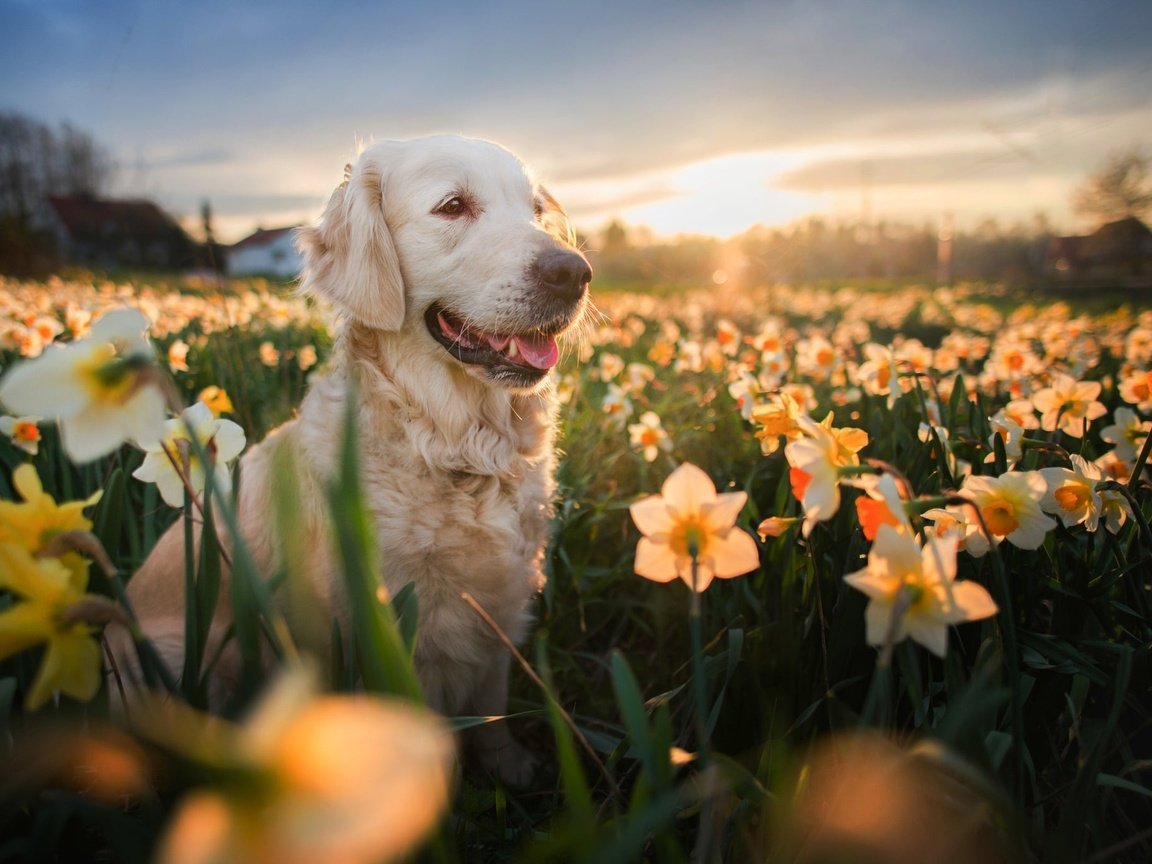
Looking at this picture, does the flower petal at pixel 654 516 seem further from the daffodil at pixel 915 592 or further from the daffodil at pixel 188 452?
the daffodil at pixel 188 452

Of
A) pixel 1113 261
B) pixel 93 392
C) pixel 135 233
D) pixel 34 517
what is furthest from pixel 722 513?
pixel 1113 261

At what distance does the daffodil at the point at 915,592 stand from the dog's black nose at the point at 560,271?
161 cm

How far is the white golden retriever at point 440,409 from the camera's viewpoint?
6.31 feet

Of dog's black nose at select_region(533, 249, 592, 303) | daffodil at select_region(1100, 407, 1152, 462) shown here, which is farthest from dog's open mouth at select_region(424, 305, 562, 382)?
daffodil at select_region(1100, 407, 1152, 462)

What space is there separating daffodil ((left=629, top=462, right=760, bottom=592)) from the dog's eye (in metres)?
1.83

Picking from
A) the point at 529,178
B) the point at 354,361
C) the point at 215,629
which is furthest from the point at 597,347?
the point at 215,629

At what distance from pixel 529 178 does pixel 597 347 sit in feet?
15.5

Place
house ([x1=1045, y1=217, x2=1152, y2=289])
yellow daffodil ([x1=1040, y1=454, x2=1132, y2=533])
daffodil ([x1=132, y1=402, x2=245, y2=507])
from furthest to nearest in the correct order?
house ([x1=1045, y1=217, x2=1152, y2=289]), yellow daffodil ([x1=1040, y1=454, x2=1132, y2=533]), daffodil ([x1=132, y1=402, x2=245, y2=507])

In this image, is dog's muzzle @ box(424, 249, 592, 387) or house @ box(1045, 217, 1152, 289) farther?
house @ box(1045, 217, 1152, 289)

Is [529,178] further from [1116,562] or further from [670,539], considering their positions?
[1116,562]

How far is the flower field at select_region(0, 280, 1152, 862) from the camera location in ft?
1.93

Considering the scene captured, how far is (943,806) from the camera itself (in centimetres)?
99

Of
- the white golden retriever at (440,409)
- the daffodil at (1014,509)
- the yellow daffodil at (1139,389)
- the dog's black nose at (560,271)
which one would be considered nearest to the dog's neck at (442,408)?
the white golden retriever at (440,409)

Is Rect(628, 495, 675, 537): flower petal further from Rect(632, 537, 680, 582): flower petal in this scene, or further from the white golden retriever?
the white golden retriever
